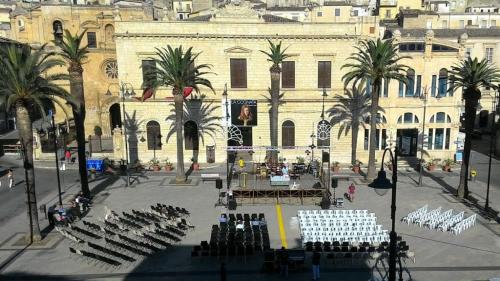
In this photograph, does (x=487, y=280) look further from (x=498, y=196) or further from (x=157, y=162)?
(x=157, y=162)

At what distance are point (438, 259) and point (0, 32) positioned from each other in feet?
242

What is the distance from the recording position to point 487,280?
23.0 m

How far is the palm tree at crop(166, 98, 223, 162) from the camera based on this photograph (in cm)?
4706

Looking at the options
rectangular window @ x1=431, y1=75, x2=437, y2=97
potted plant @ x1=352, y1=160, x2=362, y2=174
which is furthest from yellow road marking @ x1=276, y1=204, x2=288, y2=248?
rectangular window @ x1=431, y1=75, x2=437, y2=97

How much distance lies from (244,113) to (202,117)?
4.44 meters

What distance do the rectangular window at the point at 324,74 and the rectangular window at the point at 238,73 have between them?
25.4 feet

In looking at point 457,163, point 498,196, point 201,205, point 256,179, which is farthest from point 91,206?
point 457,163

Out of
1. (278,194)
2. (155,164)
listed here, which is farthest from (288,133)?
(155,164)

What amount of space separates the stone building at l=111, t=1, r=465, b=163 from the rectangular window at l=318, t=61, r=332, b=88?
0.10 metres

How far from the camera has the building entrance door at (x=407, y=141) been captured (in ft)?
160

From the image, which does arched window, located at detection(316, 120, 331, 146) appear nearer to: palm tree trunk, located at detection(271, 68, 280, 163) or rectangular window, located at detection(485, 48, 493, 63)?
palm tree trunk, located at detection(271, 68, 280, 163)

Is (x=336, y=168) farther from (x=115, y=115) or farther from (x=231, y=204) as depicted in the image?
(x=115, y=115)

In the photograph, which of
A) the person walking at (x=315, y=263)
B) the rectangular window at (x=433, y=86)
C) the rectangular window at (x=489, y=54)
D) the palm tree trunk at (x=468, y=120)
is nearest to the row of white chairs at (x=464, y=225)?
the palm tree trunk at (x=468, y=120)

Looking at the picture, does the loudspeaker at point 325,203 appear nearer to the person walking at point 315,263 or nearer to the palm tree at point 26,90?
the person walking at point 315,263
